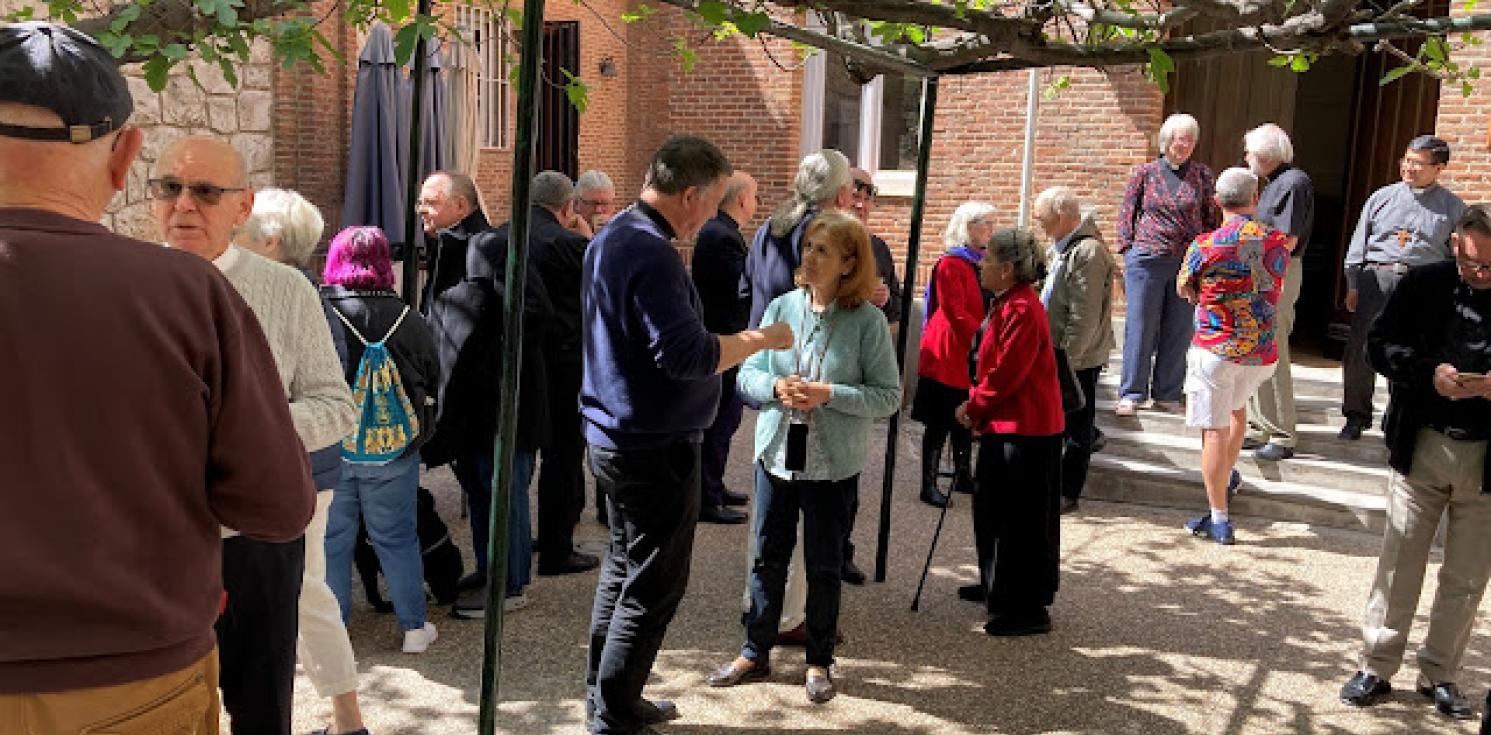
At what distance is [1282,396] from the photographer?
806cm

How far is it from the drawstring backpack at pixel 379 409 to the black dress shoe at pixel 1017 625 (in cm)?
263

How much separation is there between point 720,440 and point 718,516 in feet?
1.50

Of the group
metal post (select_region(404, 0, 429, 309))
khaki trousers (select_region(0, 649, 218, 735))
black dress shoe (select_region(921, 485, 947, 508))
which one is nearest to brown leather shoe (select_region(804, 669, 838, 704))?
metal post (select_region(404, 0, 429, 309))

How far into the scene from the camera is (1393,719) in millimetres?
4625

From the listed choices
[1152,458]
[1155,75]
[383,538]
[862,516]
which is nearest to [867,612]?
[862,516]

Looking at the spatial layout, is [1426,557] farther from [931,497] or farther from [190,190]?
[190,190]

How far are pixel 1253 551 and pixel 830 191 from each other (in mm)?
3248

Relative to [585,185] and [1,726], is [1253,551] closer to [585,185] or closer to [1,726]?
[585,185]

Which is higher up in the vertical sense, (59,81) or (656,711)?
(59,81)

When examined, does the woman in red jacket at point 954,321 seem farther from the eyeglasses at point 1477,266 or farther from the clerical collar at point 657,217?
the clerical collar at point 657,217

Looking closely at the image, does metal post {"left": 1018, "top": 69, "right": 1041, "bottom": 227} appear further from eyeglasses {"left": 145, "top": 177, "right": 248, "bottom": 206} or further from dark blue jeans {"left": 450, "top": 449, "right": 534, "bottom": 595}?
eyeglasses {"left": 145, "top": 177, "right": 248, "bottom": 206}

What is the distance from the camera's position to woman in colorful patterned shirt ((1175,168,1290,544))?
652 cm

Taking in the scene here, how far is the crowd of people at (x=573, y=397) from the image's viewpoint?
5.96 ft

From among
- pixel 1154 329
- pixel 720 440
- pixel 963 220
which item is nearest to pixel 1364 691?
pixel 963 220
